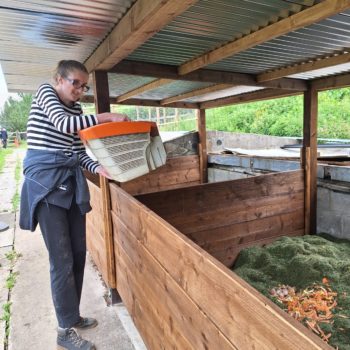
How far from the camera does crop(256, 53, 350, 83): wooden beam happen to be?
2.33 m

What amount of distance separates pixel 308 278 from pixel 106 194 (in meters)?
1.74

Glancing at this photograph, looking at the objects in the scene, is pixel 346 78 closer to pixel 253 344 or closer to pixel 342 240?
pixel 342 240

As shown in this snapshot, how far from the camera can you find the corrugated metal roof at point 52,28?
A: 4.59 ft

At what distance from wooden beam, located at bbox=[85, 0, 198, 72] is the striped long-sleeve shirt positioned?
0.40 m

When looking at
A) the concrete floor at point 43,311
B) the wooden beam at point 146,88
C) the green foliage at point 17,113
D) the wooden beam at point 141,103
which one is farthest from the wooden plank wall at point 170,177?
the green foliage at point 17,113

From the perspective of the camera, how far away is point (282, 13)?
1566 millimetres

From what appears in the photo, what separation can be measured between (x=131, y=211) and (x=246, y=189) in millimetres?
1460

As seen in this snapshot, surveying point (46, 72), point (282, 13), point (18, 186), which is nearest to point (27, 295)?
point (46, 72)

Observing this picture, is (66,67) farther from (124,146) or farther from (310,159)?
(310,159)

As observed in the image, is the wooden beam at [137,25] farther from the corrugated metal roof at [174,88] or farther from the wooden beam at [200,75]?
the corrugated metal roof at [174,88]

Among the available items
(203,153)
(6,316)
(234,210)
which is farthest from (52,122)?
(203,153)

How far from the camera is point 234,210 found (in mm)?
2879

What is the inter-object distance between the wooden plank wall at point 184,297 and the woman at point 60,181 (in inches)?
13.5

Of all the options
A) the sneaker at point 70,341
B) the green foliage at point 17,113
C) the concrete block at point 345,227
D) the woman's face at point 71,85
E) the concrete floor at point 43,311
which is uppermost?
the green foliage at point 17,113
